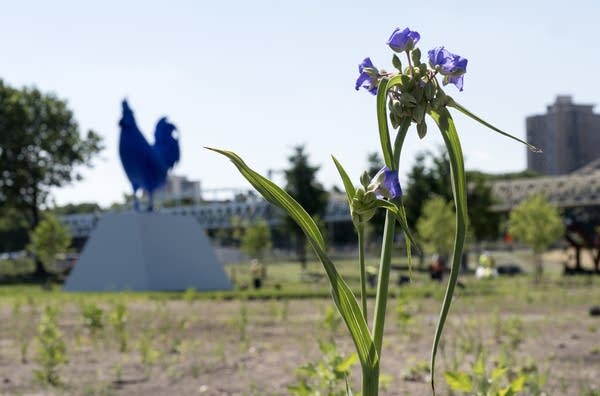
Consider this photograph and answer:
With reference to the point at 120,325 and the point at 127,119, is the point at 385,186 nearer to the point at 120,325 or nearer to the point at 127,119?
the point at 120,325

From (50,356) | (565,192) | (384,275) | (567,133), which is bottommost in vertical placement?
(50,356)

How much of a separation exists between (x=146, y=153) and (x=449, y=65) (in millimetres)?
18909

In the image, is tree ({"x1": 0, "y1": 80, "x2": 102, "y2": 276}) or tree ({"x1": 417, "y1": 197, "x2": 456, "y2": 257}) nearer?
tree ({"x1": 417, "y1": 197, "x2": 456, "y2": 257})

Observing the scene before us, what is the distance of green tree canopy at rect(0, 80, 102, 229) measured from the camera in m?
38.5

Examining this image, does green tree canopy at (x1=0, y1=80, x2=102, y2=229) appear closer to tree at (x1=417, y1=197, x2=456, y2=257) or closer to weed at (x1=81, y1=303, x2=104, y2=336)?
tree at (x1=417, y1=197, x2=456, y2=257)

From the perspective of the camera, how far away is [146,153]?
20.3 m

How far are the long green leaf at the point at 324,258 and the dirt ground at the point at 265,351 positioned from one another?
3.00 meters

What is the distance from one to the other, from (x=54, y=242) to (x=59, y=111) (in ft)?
35.6

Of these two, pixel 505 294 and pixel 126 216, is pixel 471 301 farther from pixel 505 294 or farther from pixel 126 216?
pixel 126 216

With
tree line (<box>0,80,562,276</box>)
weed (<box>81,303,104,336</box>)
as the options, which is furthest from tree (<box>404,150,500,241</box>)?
weed (<box>81,303,104,336</box>)

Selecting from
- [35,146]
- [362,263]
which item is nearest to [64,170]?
[35,146]

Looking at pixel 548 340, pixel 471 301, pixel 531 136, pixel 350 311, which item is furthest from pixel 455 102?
pixel 531 136

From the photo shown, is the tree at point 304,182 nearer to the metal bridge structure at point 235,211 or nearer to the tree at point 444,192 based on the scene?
the tree at point 444,192

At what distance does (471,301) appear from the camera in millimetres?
13836
